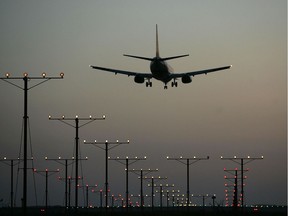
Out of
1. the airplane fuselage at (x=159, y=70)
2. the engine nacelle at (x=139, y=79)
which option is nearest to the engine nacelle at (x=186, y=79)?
the airplane fuselage at (x=159, y=70)

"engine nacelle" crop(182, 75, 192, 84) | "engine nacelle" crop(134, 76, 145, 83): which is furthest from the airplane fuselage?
"engine nacelle" crop(182, 75, 192, 84)

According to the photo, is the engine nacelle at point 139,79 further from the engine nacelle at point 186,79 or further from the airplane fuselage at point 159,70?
A: the engine nacelle at point 186,79

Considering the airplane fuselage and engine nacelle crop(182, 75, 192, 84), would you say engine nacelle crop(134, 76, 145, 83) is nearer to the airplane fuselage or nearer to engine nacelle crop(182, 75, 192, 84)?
the airplane fuselage

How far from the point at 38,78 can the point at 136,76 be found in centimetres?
3495

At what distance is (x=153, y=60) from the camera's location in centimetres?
11162

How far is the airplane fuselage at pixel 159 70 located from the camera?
110625 millimetres

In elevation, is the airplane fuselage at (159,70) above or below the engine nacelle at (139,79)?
above

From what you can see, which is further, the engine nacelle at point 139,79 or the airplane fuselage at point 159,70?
the airplane fuselage at point 159,70

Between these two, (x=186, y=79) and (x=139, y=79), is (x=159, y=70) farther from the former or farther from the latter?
(x=186, y=79)

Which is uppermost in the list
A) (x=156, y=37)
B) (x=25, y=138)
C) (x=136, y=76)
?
(x=156, y=37)

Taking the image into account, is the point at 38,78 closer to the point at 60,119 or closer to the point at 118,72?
the point at 60,119

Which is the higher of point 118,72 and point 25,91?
point 118,72

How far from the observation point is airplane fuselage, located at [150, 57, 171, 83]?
110625 millimetres

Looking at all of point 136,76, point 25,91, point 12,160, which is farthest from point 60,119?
point 12,160
